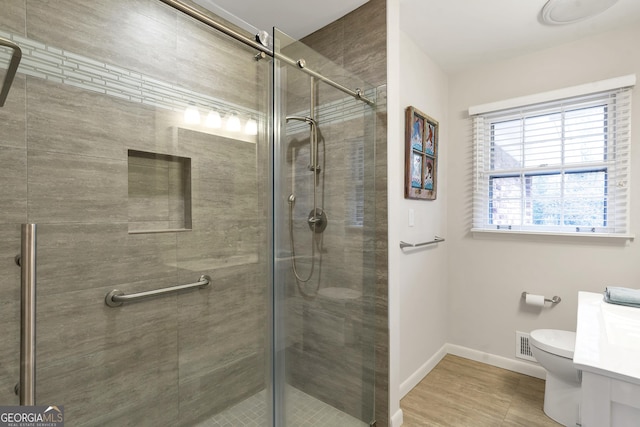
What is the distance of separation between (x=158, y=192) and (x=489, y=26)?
2.25m

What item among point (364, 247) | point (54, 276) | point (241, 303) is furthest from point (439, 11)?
point (54, 276)

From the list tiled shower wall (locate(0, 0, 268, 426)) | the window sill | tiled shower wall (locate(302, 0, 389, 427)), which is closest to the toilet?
the window sill

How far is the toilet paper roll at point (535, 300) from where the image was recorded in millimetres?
2244

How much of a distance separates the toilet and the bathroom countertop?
0.39 m

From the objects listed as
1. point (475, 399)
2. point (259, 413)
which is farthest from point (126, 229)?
point (475, 399)

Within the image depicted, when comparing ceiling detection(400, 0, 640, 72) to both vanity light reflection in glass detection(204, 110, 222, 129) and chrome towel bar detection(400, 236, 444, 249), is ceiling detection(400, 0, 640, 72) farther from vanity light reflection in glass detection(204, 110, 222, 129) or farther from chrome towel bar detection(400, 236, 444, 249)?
chrome towel bar detection(400, 236, 444, 249)

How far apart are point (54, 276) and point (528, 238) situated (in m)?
2.82

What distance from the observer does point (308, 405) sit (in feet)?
4.83

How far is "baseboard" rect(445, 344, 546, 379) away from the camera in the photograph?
2301 mm

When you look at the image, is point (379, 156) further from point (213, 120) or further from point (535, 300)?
point (535, 300)

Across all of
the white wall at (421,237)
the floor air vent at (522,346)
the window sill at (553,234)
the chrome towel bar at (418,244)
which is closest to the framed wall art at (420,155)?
the white wall at (421,237)

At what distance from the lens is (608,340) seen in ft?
3.41

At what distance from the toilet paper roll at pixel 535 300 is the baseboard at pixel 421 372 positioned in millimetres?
801

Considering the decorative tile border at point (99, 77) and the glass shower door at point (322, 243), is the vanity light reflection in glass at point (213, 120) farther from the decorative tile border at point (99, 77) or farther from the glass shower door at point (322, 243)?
the glass shower door at point (322, 243)
